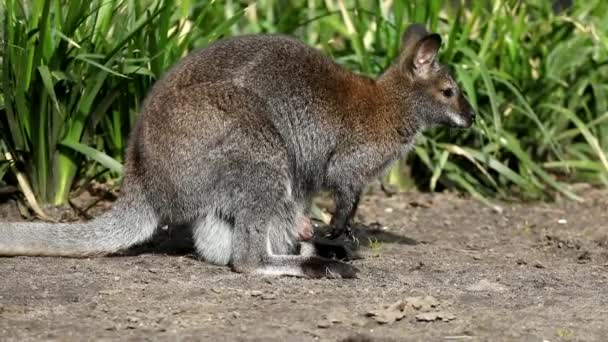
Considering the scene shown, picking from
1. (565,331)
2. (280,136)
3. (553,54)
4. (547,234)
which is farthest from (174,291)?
(553,54)

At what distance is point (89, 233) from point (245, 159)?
0.97 metres

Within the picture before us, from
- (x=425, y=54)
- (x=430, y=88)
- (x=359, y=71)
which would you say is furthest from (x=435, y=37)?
(x=359, y=71)

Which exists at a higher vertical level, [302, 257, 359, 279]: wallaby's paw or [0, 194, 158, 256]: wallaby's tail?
[0, 194, 158, 256]: wallaby's tail

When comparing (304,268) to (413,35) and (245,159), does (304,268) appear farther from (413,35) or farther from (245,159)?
(413,35)

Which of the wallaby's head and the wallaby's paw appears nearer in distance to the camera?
the wallaby's paw

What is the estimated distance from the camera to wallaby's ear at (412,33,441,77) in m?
6.69

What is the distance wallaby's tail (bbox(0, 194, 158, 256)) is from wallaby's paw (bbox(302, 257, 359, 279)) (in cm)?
90

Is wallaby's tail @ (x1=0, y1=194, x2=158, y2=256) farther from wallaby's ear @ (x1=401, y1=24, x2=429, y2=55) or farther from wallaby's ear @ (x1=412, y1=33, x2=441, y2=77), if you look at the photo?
wallaby's ear @ (x1=401, y1=24, x2=429, y2=55)

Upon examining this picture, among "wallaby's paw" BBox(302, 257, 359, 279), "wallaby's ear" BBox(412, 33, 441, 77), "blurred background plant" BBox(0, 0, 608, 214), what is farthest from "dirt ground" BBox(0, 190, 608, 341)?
"wallaby's ear" BBox(412, 33, 441, 77)

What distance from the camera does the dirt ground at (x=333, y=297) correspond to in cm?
488

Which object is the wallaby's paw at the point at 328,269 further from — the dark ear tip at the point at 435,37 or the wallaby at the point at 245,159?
the dark ear tip at the point at 435,37

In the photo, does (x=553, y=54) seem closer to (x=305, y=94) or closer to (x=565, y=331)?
(x=305, y=94)

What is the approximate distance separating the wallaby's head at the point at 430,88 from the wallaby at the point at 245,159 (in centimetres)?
35

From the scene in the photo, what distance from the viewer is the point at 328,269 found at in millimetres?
5906
